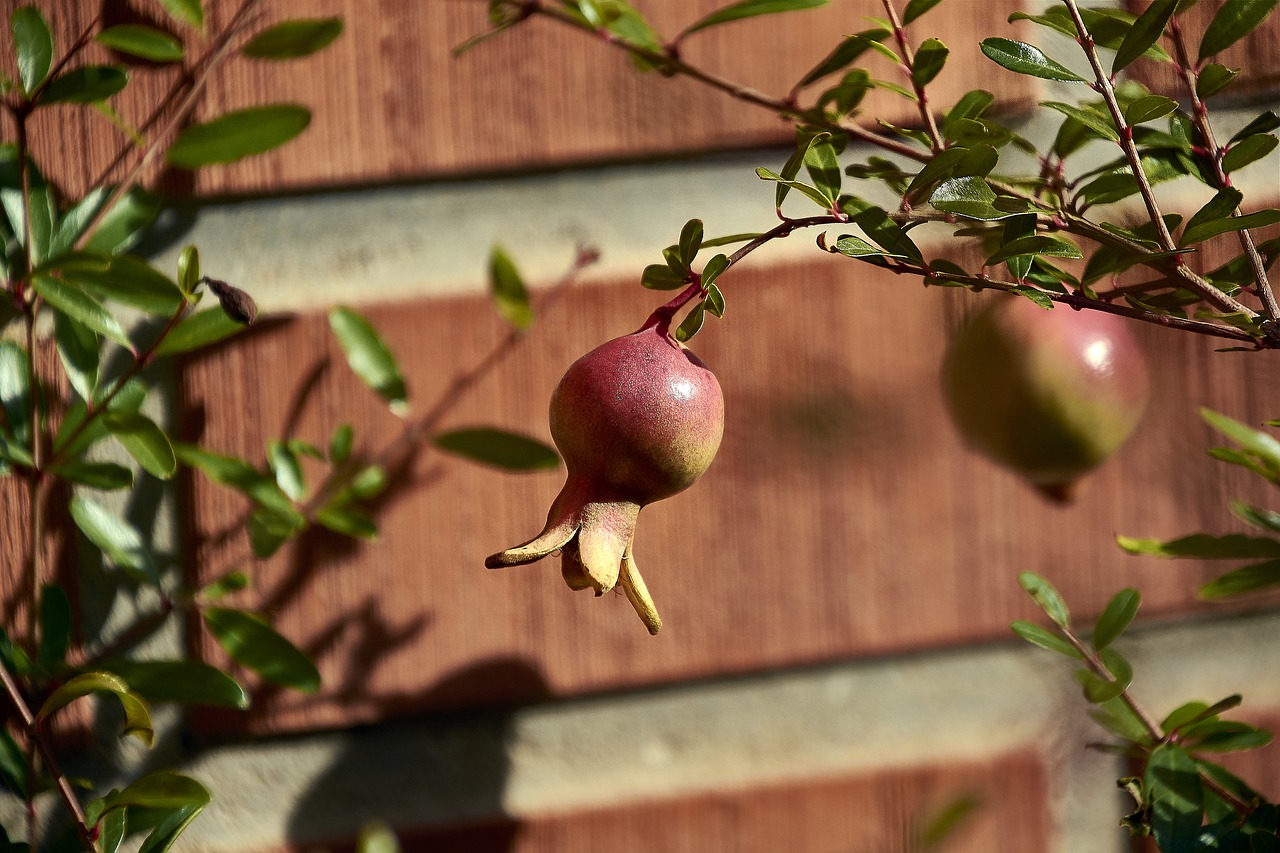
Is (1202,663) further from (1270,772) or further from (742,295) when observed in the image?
(742,295)

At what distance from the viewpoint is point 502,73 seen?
1.40 feet

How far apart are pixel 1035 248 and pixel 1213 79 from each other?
8 centimetres

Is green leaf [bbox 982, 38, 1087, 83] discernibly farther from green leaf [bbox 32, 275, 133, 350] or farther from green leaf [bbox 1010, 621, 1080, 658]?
green leaf [bbox 32, 275, 133, 350]

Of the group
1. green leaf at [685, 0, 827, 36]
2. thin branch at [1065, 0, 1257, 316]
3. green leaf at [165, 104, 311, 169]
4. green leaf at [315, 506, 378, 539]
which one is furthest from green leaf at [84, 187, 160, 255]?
thin branch at [1065, 0, 1257, 316]

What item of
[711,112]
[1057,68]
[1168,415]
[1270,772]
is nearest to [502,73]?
[711,112]

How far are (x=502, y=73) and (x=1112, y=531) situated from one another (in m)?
0.35

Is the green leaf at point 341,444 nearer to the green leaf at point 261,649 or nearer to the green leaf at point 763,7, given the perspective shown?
the green leaf at point 261,649

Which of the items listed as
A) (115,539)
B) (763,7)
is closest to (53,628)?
(115,539)

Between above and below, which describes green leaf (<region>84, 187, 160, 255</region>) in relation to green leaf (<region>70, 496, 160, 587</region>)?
above

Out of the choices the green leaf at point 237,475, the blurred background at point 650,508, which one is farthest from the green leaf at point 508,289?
the green leaf at point 237,475

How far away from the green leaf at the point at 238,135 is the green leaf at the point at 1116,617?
333mm

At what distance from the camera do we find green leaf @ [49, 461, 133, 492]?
36cm

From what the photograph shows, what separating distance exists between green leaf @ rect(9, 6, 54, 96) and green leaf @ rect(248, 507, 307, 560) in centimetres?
17

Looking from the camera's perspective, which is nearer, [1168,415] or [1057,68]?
[1057,68]
